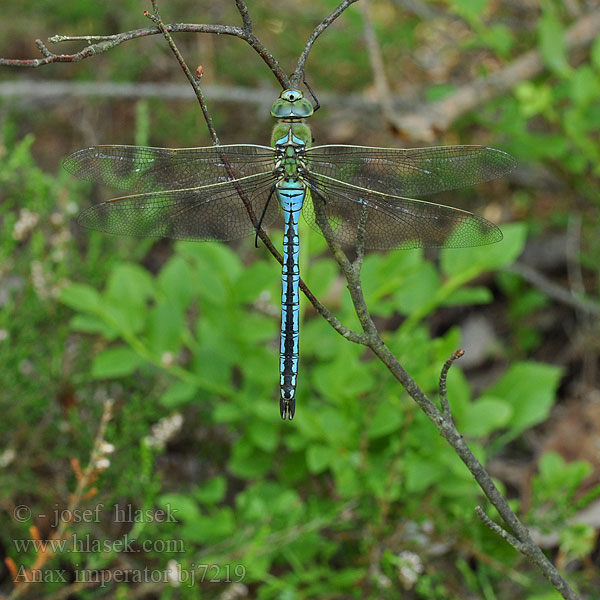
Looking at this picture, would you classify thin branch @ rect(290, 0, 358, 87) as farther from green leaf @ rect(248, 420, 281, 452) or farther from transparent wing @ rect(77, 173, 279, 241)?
green leaf @ rect(248, 420, 281, 452)

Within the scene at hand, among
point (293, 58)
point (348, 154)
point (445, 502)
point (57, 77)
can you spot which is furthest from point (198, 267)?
point (57, 77)

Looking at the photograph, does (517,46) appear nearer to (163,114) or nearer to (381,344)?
(163,114)

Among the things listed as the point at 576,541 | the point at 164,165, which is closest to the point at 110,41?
the point at 164,165

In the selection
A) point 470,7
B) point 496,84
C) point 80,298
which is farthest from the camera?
point 496,84

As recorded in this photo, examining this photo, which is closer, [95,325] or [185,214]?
[185,214]

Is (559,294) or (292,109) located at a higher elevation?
(559,294)

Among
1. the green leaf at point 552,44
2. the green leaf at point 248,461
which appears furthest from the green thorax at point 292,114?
the green leaf at point 552,44

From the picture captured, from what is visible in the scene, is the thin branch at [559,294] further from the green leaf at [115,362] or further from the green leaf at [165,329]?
the green leaf at [115,362]

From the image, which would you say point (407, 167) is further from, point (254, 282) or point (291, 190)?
point (254, 282)
